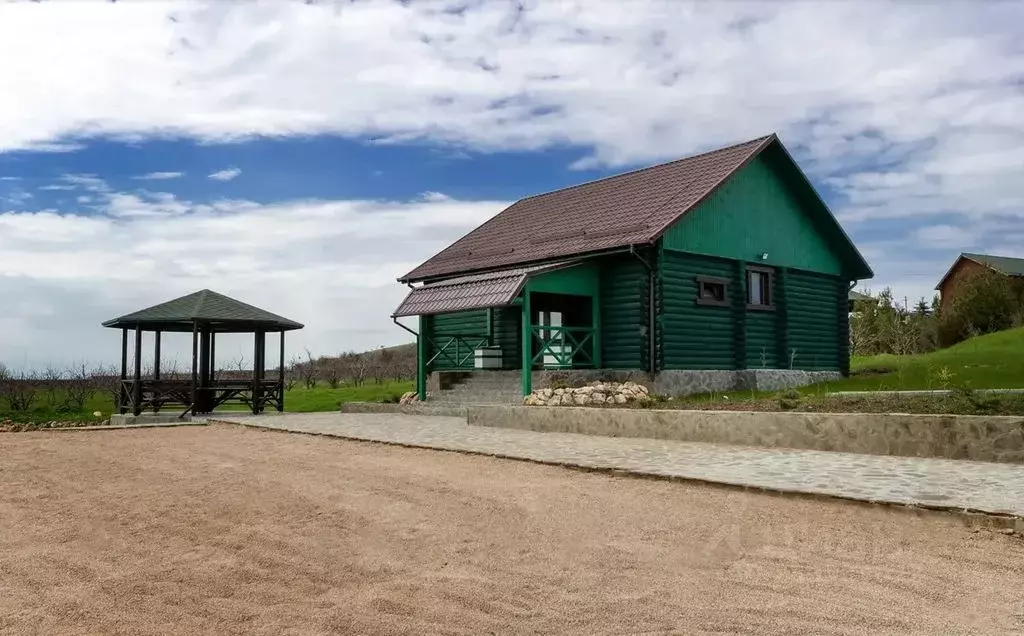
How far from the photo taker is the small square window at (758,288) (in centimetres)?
2123

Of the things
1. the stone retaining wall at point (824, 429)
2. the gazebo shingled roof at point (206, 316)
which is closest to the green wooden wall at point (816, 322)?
the stone retaining wall at point (824, 429)

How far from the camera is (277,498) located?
7.62 m

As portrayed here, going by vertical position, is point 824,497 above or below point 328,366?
below

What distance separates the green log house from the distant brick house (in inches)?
1007

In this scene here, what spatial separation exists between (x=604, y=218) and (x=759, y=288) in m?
4.53

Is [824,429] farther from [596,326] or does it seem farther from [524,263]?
[524,263]

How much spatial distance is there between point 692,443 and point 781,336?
10.9 metres

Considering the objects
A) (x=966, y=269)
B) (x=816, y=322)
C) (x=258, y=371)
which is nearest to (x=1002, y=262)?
(x=966, y=269)

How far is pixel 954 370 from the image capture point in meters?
21.3

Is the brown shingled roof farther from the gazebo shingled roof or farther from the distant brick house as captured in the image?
the distant brick house

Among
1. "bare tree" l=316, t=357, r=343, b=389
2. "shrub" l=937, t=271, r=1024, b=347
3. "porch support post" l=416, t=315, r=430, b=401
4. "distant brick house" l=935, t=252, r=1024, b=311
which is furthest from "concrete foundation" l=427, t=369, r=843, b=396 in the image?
"distant brick house" l=935, t=252, r=1024, b=311

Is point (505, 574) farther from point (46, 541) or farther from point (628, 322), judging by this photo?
point (628, 322)

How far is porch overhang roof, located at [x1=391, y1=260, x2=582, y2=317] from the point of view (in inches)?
699

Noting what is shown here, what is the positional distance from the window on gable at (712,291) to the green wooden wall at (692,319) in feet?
0.47
